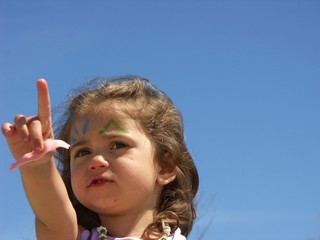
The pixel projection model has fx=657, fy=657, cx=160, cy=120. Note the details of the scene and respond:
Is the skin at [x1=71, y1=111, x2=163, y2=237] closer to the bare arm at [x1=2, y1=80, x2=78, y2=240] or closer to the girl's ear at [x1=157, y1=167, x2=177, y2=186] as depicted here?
the girl's ear at [x1=157, y1=167, x2=177, y2=186]

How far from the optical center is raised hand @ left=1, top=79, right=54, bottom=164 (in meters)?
3.75

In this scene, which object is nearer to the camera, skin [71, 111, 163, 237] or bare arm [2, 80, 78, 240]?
bare arm [2, 80, 78, 240]

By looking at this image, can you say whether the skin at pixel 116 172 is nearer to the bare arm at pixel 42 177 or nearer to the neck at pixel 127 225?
the neck at pixel 127 225

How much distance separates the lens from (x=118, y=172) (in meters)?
4.58

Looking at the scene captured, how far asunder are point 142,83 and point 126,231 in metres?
1.32

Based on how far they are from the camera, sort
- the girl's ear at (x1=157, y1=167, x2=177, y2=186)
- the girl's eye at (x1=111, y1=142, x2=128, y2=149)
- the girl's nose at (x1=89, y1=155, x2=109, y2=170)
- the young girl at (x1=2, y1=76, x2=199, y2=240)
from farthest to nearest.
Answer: the girl's ear at (x1=157, y1=167, x2=177, y2=186) → the girl's eye at (x1=111, y1=142, x2=128, y2=149) → the girl's nose at (x1=89, y1=155, x2=109, y2=170) → the young girl at (x1=2, y1=76, x2=199, y2=240)

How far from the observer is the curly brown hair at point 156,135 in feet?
16.4

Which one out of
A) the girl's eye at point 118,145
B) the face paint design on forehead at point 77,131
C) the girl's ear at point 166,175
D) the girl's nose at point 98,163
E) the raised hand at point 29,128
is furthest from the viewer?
the girl's ear at point 166,175

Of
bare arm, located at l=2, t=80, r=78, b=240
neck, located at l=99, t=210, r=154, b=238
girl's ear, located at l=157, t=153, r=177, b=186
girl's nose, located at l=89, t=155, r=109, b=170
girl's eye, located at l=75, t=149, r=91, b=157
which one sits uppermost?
girl's ear, located at l=157, t=153, r=177, b=186

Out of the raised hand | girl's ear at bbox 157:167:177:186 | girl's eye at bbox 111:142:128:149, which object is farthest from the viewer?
girl's ear at bbox 157:167:177:186

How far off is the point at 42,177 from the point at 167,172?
1.46 m

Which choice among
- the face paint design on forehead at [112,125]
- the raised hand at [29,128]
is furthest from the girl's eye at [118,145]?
the raised hand at [29,128]

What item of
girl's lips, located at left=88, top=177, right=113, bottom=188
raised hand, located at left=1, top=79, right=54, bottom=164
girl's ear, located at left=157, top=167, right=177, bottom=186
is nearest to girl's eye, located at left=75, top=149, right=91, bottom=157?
girl's lips, located at left=88, top=177, right=113, bottom=188

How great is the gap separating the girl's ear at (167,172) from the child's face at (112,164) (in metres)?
0.07
